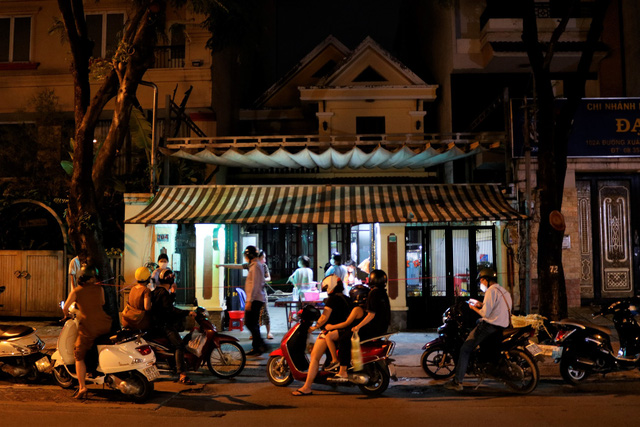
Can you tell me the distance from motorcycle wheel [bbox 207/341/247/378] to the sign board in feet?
27.3

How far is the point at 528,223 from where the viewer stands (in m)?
11.2

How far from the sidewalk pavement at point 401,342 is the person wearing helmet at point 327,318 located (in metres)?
1.72

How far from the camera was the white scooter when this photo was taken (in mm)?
7102

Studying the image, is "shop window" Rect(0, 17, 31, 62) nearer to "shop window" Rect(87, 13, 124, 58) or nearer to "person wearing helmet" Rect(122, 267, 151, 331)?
"shop window" Rect(87, 13, 124, 58)

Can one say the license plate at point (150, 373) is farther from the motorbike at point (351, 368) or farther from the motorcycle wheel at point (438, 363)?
the motorcycle wheel at point (438, 363)

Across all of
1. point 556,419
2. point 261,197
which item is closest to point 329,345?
point 556,419

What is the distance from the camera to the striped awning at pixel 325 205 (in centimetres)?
1122

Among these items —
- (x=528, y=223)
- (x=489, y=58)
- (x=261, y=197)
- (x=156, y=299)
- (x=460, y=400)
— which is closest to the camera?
→ (x=460, y=400)

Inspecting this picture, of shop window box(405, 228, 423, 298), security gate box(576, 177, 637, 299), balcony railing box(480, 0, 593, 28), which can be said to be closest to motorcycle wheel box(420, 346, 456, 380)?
shop window box(405, 228, 423, 298)

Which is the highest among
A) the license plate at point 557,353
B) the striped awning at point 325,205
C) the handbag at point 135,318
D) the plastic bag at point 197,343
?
the striped awning at point 325,205

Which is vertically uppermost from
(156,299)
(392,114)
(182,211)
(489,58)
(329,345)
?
(489,58)

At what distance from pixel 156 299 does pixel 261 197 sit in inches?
186

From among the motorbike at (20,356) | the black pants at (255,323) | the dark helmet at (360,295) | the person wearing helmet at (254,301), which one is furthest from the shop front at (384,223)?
the motorbike at (20,356)

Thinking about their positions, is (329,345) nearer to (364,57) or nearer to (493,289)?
(493,289)
